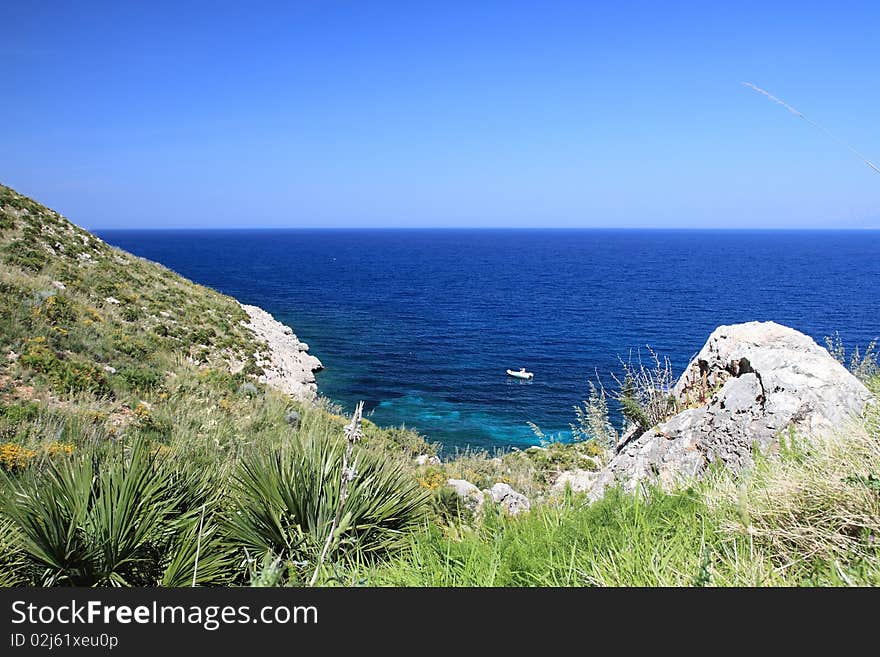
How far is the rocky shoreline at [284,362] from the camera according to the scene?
2093 centimetres

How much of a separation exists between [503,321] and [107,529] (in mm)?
45613

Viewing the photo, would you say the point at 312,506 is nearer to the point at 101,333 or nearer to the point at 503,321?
the point at 101,333

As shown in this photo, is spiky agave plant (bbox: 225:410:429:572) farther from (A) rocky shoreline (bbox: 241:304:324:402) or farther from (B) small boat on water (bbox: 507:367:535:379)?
(B) small boat on water (bbox: 507:367:535:379)

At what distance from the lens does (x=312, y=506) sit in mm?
3951

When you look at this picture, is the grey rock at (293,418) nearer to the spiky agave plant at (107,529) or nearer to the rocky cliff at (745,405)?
the rocky cliff at (745,405)

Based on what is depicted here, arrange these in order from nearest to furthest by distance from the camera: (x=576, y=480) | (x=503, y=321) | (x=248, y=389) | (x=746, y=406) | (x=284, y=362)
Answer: (x=746, y=406) → (x=576, y=480) → (x=248, y=389) → (x=284, y=362) → (x=503, y=321)

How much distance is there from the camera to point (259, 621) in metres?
2.26

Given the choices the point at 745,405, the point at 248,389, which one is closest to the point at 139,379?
the point at 248,389

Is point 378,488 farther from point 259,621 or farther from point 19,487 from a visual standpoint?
point 19,487

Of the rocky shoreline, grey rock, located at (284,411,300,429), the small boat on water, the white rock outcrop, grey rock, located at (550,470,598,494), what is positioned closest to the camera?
the white rock outcrop

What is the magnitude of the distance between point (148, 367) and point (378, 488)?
11364mm

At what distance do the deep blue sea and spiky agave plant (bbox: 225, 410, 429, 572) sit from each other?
17980 millimetres

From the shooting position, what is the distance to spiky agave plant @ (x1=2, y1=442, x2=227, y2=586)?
3342mm

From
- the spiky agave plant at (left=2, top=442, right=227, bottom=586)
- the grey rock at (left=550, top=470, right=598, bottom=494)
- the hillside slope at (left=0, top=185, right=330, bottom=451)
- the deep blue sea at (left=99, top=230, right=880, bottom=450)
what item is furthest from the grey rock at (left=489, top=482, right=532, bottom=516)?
the deep blue sea at (left=99, top=230, right=880, bottom=450)
